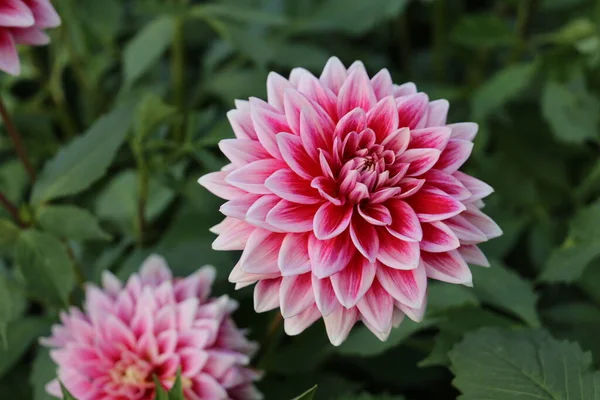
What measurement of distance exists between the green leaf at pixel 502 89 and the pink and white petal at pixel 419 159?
0.65m

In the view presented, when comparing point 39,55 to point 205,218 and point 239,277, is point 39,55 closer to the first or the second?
point 205,218

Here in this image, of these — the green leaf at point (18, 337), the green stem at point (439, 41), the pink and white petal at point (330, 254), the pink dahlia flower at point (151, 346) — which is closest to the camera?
the pink and white petal at point (330, 254)

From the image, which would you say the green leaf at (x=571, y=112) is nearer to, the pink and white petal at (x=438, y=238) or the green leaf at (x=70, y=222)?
the pink and white petal at (x=438, y=238)

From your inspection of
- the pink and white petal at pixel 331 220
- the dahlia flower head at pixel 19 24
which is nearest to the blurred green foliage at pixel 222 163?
the dahlia flower head at pixel 19 24

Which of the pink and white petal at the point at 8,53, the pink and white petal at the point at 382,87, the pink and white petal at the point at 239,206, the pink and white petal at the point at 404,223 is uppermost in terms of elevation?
the pink and white petal at the point at 8,53

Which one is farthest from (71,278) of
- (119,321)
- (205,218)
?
(205,218)

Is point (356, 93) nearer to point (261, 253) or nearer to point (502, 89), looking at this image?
point (261, 253)

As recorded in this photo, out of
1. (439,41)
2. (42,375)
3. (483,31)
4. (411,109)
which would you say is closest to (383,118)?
(411,109)

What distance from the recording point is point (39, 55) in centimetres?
158

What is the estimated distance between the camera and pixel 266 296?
2.33 feet

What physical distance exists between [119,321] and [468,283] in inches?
18.6

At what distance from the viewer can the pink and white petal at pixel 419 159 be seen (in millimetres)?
691

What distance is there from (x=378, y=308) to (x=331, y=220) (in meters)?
0.10

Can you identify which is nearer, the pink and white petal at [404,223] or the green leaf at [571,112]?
the pink and white petal at [404,223]
